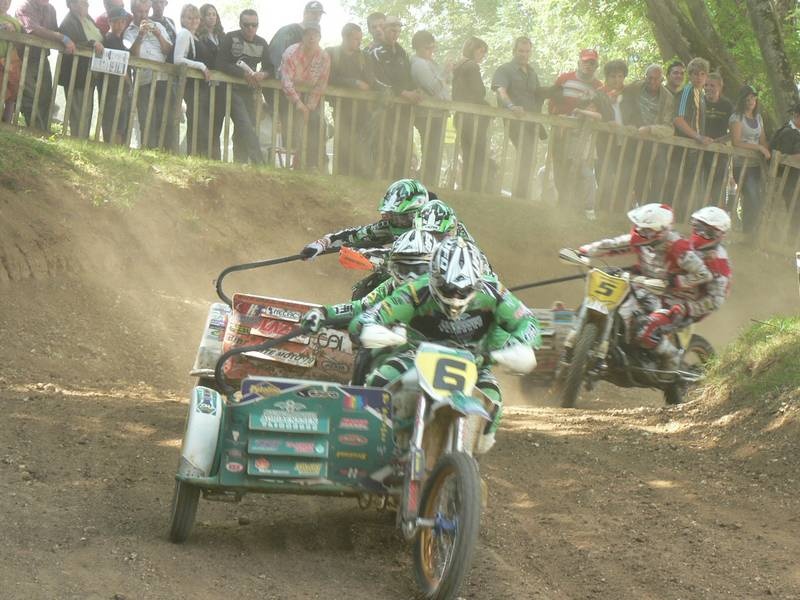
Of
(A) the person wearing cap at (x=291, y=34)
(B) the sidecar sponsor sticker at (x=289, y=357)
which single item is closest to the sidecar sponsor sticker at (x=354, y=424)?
(B) the sidecar sponsor sticker at (x=289, y=357)

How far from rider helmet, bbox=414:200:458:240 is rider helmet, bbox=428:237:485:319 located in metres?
1.96

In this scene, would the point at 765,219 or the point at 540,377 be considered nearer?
the point at 540,377

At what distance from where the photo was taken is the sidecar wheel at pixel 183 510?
19.2 ft

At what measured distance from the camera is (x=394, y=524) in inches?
265

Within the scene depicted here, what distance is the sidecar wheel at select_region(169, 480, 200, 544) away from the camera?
5.85m

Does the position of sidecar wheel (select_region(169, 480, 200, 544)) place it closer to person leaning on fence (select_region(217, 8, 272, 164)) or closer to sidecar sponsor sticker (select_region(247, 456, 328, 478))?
sidecar sponsor sticker (select_region(247, 456, 328, 478))

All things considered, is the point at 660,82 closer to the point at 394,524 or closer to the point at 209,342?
the point at 209,342

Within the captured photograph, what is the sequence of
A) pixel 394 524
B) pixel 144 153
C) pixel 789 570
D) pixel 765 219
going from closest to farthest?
pixel 789 570, pixel 394 524, pixel 144 153, pixel 765 219

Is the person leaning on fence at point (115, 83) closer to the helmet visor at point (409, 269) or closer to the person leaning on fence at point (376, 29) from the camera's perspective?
the person leaning on fence at point (376, 29)

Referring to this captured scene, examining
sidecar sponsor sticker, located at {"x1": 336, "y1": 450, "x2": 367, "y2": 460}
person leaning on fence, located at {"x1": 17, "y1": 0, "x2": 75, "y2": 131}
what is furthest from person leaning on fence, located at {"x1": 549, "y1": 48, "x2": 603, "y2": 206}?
sidecar sponsor sticker, located at {"x1": 336, "y1": 450, "x2": 367, "y2": 460}

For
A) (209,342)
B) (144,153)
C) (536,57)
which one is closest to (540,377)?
(209,342)

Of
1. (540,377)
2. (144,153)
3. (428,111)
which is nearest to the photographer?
(540,377)

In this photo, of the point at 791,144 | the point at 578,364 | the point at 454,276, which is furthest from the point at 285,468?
the point at 791,144

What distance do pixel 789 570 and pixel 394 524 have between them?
2207mm
